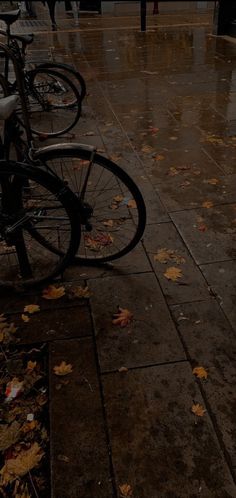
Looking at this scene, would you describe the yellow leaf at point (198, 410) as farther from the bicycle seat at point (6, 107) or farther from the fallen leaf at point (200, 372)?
the bicycle seat at point (6, 107)

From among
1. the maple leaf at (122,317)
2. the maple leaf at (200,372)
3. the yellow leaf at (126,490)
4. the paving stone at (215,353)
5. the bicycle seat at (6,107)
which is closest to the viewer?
the yellow leaf at (126,490)

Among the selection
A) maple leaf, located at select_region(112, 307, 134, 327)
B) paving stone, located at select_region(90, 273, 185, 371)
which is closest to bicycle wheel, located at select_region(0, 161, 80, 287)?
paving stone, located at select_region(90, 273, 185, 371)

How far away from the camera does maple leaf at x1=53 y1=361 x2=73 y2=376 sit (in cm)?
254

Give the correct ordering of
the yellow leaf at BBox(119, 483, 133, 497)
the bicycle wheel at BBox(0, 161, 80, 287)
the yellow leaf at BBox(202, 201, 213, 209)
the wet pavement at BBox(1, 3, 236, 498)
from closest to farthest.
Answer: the yellow leaf at BBox(119, 483, 133, 497) < the wet pavement at BBox(1, 3, 236, 498) < the bicycle wheel at BBox(0, 161, 80, 287) < the yellow leaf at BBox(202, 201, 213, 209)

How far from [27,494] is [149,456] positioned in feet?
2.10

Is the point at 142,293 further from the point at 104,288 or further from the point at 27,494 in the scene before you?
the point at 27,494

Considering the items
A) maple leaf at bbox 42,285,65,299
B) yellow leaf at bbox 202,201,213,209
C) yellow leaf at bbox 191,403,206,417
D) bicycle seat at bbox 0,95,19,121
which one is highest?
bicycle seat at bbox 0,95,19,121

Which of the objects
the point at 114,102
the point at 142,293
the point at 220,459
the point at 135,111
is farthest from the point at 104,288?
the point at 114,102

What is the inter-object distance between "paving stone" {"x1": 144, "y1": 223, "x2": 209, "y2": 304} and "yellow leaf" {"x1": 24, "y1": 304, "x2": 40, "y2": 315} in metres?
0.98

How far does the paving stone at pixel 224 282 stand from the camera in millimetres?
2958

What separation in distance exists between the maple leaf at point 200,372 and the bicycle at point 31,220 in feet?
4.04

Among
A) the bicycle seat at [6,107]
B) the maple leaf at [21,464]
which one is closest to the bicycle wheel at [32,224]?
the bicycle seat at [6,107]

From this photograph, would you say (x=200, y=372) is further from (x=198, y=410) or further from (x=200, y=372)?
(x=198, y=410)

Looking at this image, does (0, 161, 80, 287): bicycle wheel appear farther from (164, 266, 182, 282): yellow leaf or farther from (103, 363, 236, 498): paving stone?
(103, 363, 236, 498): paving stone
